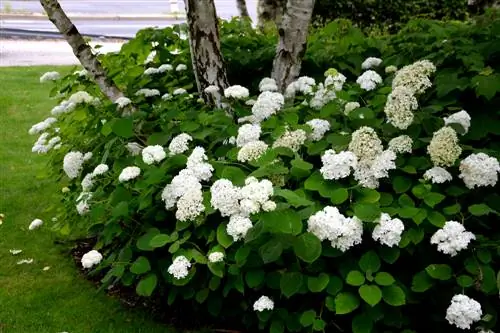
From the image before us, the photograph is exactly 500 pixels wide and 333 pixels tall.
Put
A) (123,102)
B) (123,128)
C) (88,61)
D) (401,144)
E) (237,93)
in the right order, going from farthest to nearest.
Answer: (88,61), (123,102), (237,93), (123,128), (401,144)

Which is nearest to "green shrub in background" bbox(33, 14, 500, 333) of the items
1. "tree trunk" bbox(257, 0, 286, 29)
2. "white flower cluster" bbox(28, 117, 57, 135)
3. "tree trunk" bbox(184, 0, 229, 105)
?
"tree trunk" bbox(184, 0, 229, 105)

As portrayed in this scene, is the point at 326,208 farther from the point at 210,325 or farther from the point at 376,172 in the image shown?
the point at 210,325

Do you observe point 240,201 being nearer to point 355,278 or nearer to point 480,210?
point 355,278

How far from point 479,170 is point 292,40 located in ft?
6.57

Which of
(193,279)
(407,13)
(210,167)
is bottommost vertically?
(407,13)

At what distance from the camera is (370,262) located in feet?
9.52

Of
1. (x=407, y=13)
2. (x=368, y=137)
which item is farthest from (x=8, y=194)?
(x=407, y=13)

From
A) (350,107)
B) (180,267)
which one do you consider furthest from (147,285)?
(350,107)

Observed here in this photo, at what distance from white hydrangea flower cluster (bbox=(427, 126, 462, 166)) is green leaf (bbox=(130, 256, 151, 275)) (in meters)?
1.53

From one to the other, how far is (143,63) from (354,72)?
191cm

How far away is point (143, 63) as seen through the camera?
17.6 ft

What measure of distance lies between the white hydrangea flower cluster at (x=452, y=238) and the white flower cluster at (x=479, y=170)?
0.27m

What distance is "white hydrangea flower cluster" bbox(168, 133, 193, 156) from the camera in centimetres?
346

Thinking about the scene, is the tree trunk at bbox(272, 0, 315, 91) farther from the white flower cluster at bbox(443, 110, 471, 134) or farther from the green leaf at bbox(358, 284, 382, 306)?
the green leaf at bbox(358, 284, 382, 306)
